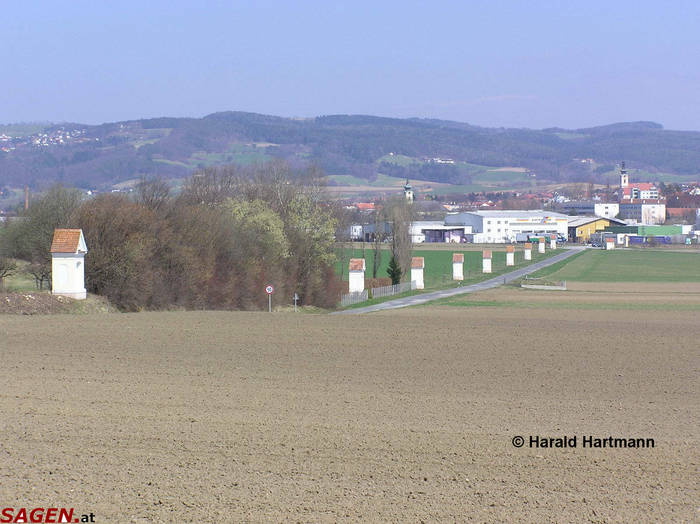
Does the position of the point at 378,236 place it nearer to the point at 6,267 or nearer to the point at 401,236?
the point at 401,236

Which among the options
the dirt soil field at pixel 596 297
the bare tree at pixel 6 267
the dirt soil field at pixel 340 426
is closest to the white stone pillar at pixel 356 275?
the dirt soil field at pixel 596 297

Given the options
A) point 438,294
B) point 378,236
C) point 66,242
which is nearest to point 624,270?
point 378,236

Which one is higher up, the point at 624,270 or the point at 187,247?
the point at 187,247

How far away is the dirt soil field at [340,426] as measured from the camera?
970 centimetres

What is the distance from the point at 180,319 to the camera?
85.4ft

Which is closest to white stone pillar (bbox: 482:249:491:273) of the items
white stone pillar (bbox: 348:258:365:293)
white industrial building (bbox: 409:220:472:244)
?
white stone pillar (bbox: 348:258:365:293)

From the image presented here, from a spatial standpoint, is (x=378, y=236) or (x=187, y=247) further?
(x=378, y=236)

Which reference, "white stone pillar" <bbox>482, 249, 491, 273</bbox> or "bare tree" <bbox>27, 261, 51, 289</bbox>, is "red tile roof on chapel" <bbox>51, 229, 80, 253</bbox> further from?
"white stone pillar" <bbox>482, 249, 491, 273</bbox>

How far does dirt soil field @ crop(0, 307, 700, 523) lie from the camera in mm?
9703

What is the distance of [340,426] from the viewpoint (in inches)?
505

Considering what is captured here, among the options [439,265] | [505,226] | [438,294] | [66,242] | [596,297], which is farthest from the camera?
[505,226]

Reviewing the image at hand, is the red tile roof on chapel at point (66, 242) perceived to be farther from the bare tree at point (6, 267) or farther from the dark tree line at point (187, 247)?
the bare tree at point (6, 267)

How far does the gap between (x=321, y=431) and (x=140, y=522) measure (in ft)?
12.7

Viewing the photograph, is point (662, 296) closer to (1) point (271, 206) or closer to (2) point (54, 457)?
(1) point (271, 206)
